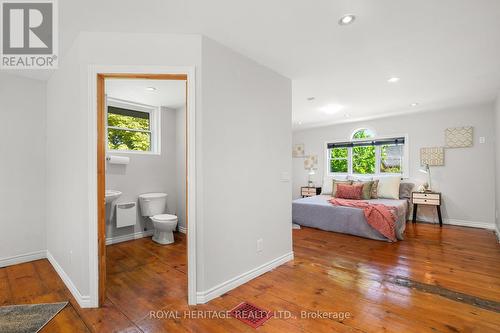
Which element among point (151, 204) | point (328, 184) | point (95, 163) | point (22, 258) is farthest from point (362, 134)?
point (22, 258)

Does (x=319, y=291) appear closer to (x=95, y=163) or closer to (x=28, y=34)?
(x=95, y=163)

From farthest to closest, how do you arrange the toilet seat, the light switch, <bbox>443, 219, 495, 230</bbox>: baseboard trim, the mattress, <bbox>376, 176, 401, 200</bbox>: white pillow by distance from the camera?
<bbox>376, 176, 401, 200</bbox>: white pillow → <bbox>443, 219, 495, 230</bbox>: baseboard trim → the mattress → the toilet seat → the light switch

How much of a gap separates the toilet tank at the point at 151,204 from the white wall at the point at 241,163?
2060 mm

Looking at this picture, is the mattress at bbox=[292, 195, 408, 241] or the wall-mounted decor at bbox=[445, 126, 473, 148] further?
the wall-mounted decor at bbox=[445, 126, 473, 148]

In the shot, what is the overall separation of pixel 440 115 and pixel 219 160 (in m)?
5.16

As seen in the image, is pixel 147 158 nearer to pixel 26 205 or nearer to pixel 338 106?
pixel 26 205

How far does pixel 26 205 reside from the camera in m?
3.04

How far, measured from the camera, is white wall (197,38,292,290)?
7.06ft

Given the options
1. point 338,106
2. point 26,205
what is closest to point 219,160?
point 26,205

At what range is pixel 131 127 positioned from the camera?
4066 millimetres

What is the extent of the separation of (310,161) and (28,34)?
6126mm

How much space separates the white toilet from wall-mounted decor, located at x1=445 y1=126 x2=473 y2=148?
5.50 metres

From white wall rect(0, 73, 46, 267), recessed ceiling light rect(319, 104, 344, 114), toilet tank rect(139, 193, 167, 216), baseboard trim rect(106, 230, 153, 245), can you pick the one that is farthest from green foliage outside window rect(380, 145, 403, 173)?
white wall rect(0, 73, 46, 267)

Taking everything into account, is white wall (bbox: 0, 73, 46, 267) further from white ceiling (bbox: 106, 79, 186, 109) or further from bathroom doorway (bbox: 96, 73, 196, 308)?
white ceiling (bbox: 106, 79, 186, 109)
